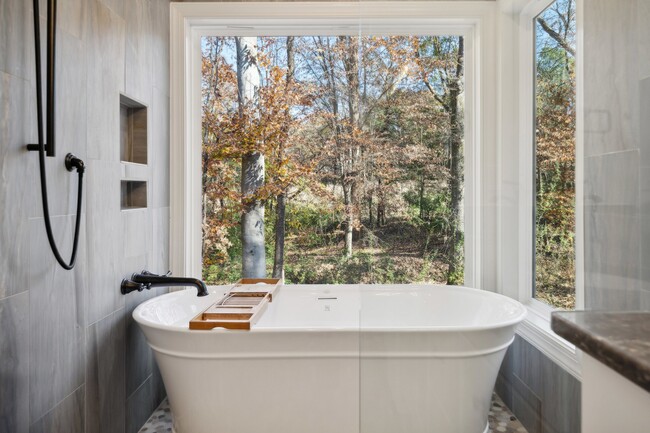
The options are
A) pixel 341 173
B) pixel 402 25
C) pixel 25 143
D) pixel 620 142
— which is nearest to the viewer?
pixel 620 142

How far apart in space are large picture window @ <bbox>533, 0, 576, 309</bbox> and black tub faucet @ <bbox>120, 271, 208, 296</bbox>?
6.94 feet

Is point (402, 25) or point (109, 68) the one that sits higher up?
point (109, 68)

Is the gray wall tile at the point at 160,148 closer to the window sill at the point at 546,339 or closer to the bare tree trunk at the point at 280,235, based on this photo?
the bare tree trunk at the point at 280,235

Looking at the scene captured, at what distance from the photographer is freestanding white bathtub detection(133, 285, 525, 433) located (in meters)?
1.21

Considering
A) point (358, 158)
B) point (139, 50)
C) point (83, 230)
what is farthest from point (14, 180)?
point (139, 50)

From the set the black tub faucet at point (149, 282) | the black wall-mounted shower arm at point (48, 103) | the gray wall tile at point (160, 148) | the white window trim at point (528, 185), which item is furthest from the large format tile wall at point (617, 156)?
the gray wall tile at point (160, 148)

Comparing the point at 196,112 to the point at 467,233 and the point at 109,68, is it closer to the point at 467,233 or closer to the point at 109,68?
the point at 109,68

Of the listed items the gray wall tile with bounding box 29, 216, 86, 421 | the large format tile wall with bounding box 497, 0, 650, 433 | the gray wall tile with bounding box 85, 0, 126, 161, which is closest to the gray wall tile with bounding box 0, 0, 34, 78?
the gray wall tile with bounding box 85, 0, 126, 161

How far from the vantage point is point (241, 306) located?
2.54 metres

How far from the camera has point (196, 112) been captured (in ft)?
10.4

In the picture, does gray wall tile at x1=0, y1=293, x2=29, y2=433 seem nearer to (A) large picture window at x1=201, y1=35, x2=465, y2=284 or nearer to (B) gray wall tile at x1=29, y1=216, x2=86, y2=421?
(B) gray wall tile at x1=29, y1=216, x2=86, y2=421

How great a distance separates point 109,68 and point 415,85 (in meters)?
1.67

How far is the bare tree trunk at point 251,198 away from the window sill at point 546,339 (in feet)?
8.38

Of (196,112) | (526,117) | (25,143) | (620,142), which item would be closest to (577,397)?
(620,142)
